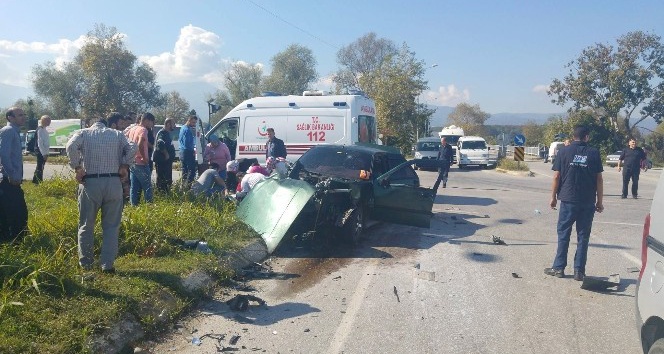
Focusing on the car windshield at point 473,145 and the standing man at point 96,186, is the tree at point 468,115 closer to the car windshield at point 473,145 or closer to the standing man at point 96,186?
the car windshield at point 473,145

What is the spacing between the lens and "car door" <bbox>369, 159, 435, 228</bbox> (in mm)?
9117

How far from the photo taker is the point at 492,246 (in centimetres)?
880

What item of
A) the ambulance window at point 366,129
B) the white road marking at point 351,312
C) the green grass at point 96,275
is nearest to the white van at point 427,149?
the ambulance window at point 366,129

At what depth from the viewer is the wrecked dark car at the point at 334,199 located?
8.13 m

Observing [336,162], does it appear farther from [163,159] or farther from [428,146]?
[428,146]

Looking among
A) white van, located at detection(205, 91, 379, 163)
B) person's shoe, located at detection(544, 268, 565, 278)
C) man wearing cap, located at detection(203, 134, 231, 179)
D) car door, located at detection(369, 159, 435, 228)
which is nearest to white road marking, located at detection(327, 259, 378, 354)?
car door, located at detection(369, 159, 435, 228)

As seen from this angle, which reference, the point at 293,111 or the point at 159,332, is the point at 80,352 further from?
the point at 293,111

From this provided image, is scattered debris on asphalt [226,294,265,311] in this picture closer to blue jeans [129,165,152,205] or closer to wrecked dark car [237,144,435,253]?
wrecked dark car [237,144,435,253]

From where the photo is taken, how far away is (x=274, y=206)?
8.28 metres

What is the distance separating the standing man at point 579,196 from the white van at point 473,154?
2541 cm

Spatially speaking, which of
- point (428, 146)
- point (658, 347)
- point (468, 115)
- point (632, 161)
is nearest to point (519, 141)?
point (428, 146)

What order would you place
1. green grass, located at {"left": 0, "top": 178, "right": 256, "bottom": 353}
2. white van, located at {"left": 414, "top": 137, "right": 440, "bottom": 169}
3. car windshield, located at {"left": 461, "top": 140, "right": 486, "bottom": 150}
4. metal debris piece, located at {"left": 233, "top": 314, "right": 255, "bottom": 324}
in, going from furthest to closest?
car windshield, located at {"left": 461, "top": 140, "right": 486, "bottom": 150}
white van, located at {"left": 414, "top": 137, "right": 440, "bottom": 169}
metal debris piece, located at {"left": 233, "top": 314, "right": 255, "bottom": 324}
green grass, located at {"left": 0, "top": 178, "right": 256, "bottom": 353}

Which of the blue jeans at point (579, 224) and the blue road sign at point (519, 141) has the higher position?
the blue road sign at point (519, 141)

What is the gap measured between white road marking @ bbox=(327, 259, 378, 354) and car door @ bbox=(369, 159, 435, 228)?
1.85 metres
